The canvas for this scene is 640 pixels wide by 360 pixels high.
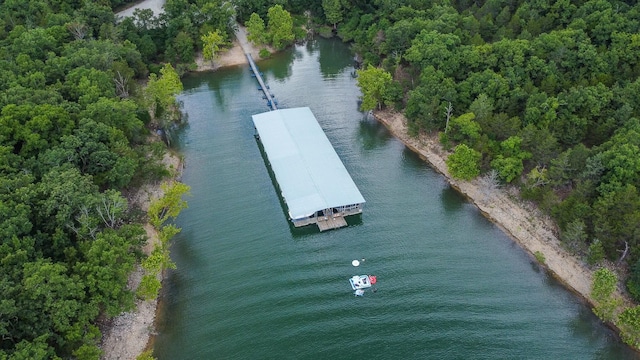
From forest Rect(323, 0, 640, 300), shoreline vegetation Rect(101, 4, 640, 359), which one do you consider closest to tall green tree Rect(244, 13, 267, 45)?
forest Rect(323, 0, 640, 300)

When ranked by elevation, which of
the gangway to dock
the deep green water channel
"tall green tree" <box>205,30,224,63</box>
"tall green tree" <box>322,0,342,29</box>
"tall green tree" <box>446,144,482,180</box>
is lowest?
the deep green water channel

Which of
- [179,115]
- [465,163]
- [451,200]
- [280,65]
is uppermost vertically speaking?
[280,65]

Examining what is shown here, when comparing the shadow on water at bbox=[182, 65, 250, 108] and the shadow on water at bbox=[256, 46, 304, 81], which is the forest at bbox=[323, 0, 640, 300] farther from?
the shadow on water at bbox=[182, 65, 250, 108]

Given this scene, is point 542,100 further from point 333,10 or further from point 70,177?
point 70,177

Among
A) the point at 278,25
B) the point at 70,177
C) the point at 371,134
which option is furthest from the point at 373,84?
the point at 70,177

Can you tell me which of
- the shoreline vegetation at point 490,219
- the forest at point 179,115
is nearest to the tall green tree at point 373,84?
the forest at point 179,115

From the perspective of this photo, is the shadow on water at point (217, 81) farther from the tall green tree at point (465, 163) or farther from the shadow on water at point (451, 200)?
the tall green tree at point (465, 163)
